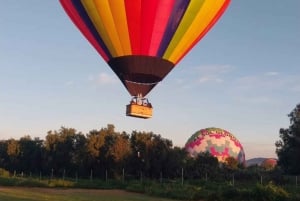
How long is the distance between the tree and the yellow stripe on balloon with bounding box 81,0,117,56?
25438 millimetres

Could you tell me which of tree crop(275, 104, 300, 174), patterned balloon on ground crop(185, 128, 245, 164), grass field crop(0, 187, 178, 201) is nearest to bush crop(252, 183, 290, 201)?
grass field crop(0, 187, 178, 201)

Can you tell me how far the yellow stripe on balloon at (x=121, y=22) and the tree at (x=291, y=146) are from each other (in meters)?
25.4

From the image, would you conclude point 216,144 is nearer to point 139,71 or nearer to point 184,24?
point 184,24

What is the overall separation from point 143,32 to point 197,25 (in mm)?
2643

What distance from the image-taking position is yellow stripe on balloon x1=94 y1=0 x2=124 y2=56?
793 inches

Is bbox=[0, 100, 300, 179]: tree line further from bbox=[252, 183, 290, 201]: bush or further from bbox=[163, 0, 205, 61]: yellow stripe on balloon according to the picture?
bbox=[163, 0, 205, 61]: yellow stripe on balloon

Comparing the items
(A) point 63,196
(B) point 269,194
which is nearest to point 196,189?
(B) point 269,194

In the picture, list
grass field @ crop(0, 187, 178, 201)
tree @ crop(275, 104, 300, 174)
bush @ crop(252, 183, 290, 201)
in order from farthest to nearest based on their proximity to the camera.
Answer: tree @ crop(275, 104, 300, 174) → bush @ crop(252, 183, 290, 201) → grass field @ crop(0, 187, 178, 201)

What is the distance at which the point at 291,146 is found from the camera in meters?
42.2

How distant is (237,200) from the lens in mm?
26031

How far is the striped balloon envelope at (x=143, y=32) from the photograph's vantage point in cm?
1984

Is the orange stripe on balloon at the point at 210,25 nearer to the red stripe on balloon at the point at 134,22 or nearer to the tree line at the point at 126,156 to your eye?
the red stripe on balloon at the point at 134,22

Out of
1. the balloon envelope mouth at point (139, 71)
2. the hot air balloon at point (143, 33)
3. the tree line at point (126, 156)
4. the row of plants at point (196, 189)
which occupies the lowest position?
the row of plants at point (196, 189)

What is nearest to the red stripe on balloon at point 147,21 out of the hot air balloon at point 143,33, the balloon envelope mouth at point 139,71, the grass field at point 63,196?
the hot air balloon at point 143,33
